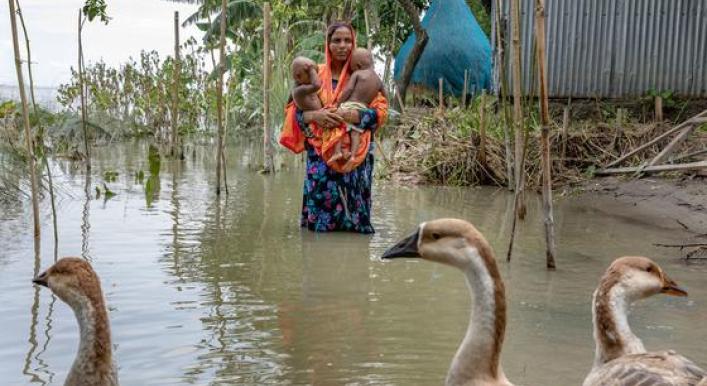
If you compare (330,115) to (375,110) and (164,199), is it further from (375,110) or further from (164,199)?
(164,199)

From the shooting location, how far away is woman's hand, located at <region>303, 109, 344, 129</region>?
827cm

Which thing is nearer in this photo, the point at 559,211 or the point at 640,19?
the point at 559,211

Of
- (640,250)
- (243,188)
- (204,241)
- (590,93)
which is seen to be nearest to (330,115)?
(204,241)

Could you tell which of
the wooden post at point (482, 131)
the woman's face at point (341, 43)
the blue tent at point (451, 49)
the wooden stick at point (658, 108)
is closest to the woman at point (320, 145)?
the woman's face at point (341, 43)

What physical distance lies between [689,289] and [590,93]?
25.6ft

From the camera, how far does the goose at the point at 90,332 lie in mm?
3586

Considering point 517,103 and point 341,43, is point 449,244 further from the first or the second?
point 517,103

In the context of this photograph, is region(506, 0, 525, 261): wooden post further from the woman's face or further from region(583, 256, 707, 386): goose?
region(583, 256, 707, 386): goose

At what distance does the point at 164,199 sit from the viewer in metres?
10.9

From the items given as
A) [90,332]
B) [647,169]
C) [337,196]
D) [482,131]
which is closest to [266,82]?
[482,131]

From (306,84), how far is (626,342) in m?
4.97

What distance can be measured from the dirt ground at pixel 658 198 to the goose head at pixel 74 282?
622 cm

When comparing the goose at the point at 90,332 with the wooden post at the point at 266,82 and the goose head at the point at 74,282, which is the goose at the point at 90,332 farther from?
the wooden post at the point at 266,82

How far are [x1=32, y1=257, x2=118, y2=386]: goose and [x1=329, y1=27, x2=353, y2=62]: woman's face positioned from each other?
4938 millimetres
